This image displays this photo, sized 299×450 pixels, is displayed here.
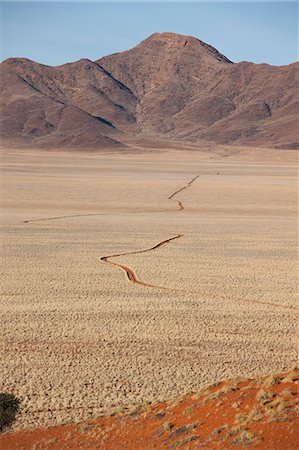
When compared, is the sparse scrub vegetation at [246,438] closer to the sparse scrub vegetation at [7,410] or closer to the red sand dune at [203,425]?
the red sand dune at [203,425]

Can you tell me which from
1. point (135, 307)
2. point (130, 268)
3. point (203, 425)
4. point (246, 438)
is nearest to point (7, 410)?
point (203, 425)

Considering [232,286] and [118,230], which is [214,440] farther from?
[118,230]

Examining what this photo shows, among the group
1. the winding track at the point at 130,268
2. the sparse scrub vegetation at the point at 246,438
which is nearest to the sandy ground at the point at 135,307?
the winding track at the point at 130,268

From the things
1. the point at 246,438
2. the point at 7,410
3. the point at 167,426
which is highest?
the point at 246,438

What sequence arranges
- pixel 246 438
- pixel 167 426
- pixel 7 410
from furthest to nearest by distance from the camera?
pixel 7 410 < pixel 167 426 < pixel 246 438

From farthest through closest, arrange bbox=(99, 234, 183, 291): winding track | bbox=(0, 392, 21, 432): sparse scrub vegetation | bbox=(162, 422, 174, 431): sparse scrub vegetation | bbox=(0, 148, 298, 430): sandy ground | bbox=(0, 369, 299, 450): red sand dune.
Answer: bbox=(99, 234, 183, 291): winding track → bbox=(0, 148, 298, 430): sandy ground → bbox=(0, 392, 21, 432): sparse scrub vegetation → bbox=(162, 422, 174, 431): sparse scrub vegetation → bbox=(0, 369, 299, 450): red sand dune

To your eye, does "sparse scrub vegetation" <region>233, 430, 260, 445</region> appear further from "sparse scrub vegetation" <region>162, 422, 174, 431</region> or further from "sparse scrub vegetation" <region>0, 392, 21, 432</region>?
"sparse scrub vegetation" <region>0, 392, 21, 432</region>

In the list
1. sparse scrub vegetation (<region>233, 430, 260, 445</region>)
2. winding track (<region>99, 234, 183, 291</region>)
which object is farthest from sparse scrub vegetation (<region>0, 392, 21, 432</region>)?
winding track (<region>99, 234, 183, 291</region>)

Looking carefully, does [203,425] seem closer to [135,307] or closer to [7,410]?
[7,410]

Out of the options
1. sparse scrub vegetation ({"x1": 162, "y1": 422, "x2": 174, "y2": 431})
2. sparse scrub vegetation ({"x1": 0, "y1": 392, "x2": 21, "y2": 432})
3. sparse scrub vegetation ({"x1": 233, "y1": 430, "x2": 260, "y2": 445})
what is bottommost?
sparse scrub vegetation ({"x1": 0, "y1": 392, "x2": 21, "y2": 432})
